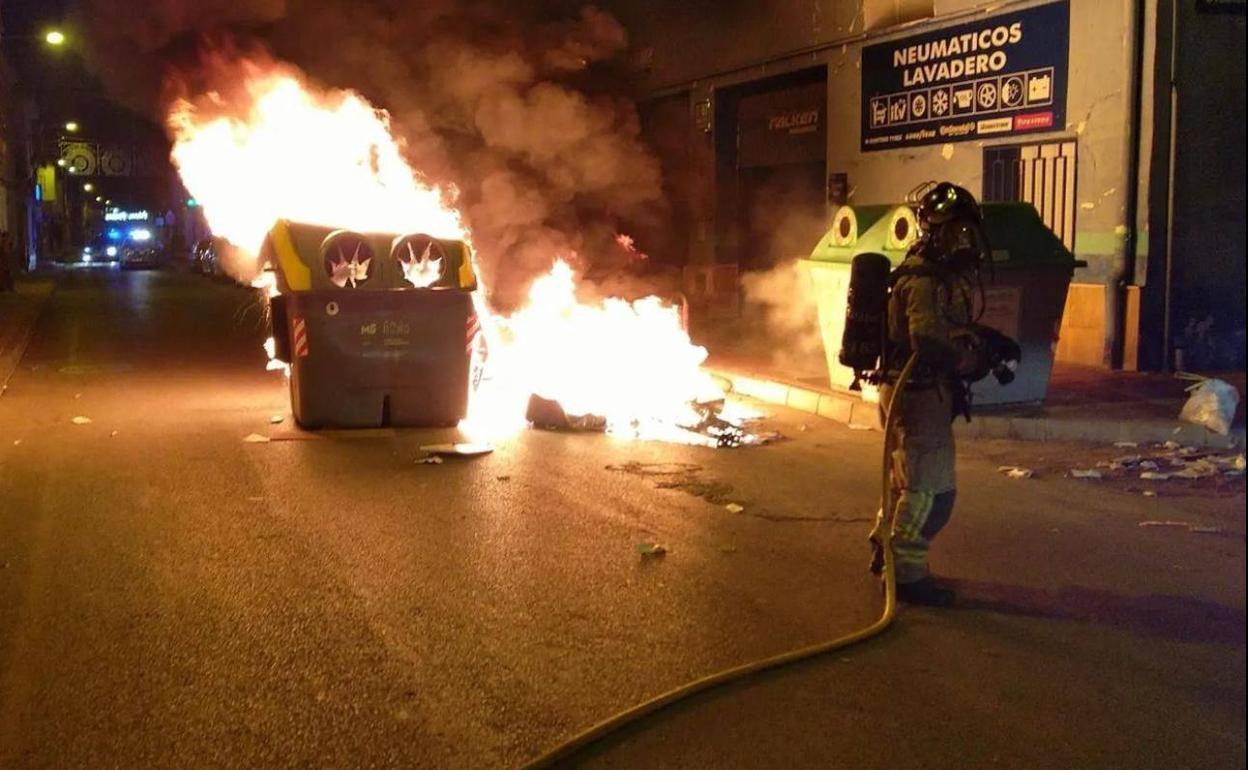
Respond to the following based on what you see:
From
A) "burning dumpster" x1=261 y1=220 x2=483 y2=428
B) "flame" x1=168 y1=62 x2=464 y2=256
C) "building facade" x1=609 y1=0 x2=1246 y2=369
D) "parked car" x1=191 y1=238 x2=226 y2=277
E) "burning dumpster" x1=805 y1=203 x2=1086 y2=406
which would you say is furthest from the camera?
"parked car" x1=191 y1=238 x2=226 y2=277

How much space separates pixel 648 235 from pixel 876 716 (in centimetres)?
1653

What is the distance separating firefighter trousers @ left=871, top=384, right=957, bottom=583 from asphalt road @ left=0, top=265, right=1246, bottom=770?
28 cm

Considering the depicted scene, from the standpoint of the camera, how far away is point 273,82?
13391 millimetres

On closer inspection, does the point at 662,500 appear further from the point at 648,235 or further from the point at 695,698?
the point at 648,235

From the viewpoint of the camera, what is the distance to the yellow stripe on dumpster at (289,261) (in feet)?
33.7

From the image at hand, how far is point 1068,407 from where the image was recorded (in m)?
11.1

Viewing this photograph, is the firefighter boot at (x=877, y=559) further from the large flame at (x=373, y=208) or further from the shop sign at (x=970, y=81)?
the shop sign at (x=970, y=81)

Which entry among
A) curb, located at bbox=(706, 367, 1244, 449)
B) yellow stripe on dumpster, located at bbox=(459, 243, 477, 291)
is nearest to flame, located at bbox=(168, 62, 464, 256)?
yellow stripe on dumpster, located at bbox=(459, 243, 477, 291)

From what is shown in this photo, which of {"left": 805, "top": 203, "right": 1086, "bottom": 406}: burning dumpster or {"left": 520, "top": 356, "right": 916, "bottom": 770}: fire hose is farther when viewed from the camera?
{"left": 805, "top": 203, "right": 1086, "bottom": 406}: burning dumpster

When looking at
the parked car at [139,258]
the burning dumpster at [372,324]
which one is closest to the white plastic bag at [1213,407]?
the burning dumpster at [372,324]

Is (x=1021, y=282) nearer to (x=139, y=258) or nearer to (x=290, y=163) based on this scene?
(x=290, y=163)

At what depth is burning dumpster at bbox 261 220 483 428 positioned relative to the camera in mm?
10406

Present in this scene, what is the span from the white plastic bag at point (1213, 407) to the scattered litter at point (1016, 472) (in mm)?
1758

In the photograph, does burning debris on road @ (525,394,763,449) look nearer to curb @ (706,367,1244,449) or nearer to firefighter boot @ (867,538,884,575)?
curb @ (706,367,1244,449)
